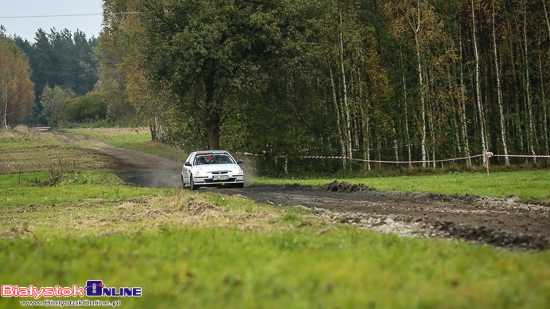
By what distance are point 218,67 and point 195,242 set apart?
897 inches

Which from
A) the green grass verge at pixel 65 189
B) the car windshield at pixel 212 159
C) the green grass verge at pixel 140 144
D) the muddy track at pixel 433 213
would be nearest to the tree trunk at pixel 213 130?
the green grass verge at pixel 65 189

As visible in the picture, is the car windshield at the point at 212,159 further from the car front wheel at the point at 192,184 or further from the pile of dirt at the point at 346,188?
the pile of dirt at the point at 346,188

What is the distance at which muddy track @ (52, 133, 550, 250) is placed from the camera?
9062mm

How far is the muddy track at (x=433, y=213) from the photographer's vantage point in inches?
357

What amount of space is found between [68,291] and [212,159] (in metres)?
18.2

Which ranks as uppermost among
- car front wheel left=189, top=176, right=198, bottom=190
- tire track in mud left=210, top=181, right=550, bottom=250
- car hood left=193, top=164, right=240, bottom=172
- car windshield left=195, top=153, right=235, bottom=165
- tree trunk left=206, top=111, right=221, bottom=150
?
tree trunk left=206, top=111, right=221, bottom=150

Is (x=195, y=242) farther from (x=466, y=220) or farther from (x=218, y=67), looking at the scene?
(x=218, y=67)

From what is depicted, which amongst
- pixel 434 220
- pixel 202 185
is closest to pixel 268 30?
pixel 202 185

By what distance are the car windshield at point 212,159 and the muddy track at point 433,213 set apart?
11.9ft

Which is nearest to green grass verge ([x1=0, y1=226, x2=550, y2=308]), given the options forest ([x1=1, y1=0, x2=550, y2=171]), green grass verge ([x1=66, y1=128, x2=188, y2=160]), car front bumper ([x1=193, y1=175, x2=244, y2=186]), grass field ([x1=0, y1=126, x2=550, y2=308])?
grass field ([x1=0, y1=126, x2=550, y2=308])

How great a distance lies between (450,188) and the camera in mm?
19172

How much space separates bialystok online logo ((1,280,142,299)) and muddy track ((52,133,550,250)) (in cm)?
564

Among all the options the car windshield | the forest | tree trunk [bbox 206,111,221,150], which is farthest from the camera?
tree trunk [bbox 206,111,221,150]

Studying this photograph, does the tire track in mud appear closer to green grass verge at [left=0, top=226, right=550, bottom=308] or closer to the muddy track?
the muddy track
